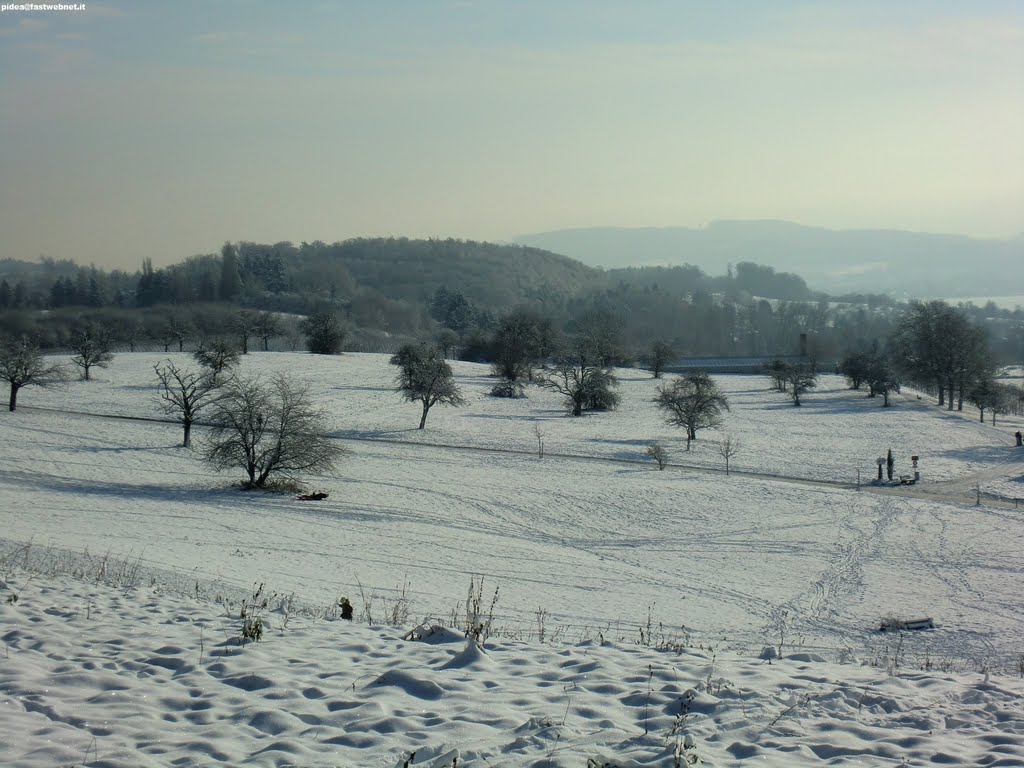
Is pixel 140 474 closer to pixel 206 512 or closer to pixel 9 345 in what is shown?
pixel 206 512

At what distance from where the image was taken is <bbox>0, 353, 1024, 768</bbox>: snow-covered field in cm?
625

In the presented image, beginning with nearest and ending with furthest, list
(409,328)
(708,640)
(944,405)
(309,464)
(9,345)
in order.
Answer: (708,640)
(309,464)
(9,345)
(944,405)
(409,328)

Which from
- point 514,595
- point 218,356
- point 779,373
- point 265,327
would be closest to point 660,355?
point 779,373

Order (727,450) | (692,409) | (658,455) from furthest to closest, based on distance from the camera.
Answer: (692,409)
(658,455)
(727,450)

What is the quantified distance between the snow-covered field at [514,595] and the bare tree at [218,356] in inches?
273

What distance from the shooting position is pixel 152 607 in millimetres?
9570

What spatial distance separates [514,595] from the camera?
59.4 ft

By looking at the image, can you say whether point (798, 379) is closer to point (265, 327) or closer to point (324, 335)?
point (324, 335)

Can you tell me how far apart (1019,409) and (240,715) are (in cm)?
8729

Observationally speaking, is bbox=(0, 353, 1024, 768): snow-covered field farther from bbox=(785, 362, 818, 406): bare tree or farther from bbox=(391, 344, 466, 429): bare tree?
bbox=(785, 362, 818, 406): bare tree

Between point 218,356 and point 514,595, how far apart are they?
48.3m

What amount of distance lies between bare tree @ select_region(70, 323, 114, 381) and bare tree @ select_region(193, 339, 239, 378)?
843 centimetres

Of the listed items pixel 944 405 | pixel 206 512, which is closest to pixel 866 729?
pixel 206 512

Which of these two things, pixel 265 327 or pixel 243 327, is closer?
pixel 243 327
